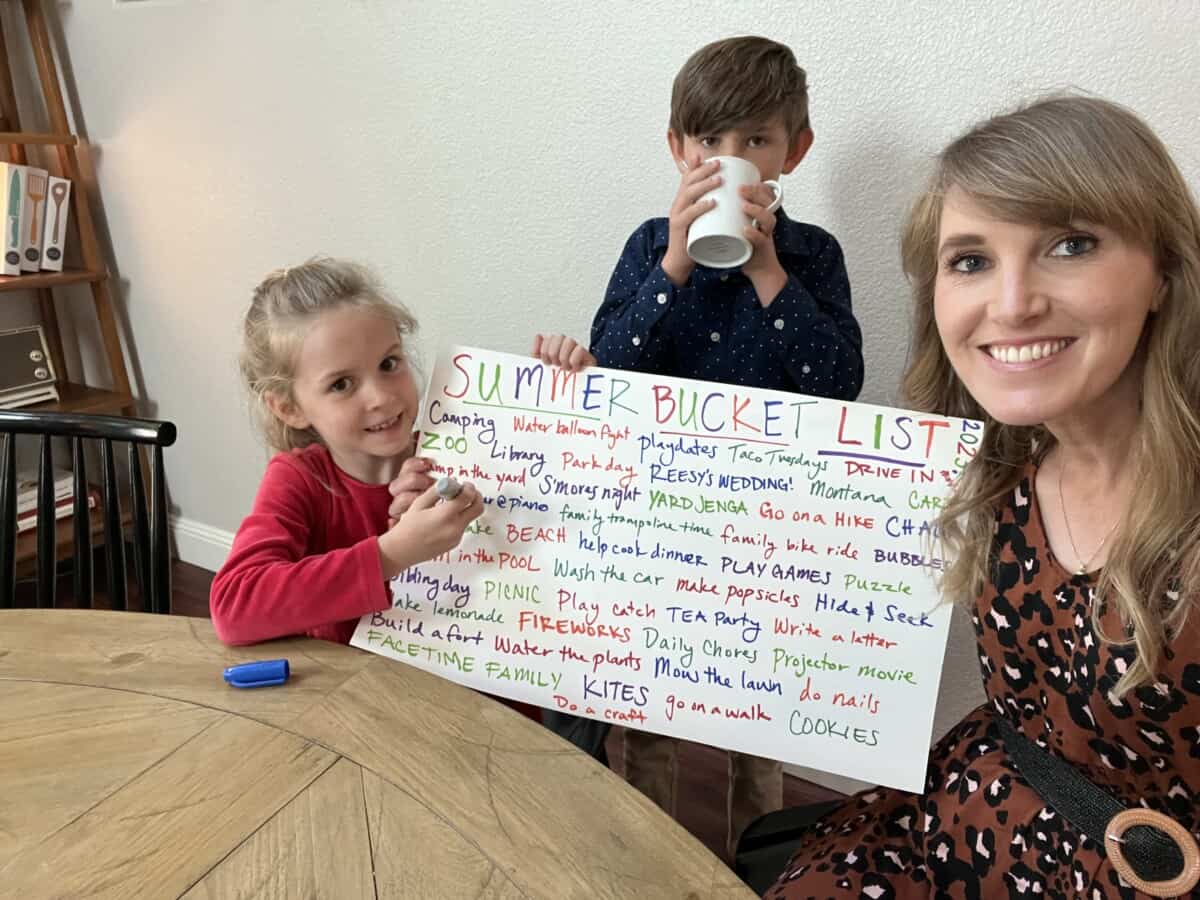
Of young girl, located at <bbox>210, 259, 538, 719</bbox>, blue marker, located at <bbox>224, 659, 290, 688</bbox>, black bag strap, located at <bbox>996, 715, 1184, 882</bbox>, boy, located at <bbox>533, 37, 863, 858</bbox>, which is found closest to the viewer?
black bag strap, located at <bbox>996, 715, 1184, 882</bbox>

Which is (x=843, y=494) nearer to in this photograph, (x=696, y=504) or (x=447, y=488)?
(x=696, y=504)

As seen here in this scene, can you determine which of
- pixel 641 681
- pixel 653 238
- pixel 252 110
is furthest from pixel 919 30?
pixel 252 110

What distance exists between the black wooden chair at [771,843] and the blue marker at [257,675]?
61 centimetres

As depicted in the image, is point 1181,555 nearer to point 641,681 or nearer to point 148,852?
point 641,681

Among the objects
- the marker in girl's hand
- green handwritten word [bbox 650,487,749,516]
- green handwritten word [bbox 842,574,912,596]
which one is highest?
the marker in girl's hand

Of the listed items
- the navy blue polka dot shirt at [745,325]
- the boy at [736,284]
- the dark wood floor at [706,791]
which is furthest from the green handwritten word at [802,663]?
the dark wood floor at [706,791]

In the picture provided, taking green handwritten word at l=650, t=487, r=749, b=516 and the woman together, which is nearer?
the woman

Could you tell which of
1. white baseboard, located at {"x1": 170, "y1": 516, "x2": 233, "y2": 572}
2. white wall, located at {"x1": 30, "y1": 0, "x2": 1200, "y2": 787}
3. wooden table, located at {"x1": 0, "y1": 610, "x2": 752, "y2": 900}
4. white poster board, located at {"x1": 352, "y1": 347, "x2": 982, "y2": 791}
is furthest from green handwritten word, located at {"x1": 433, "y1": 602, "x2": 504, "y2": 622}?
white baseboard, located at {"x1": 170, "y1": 516, "x2": 233, "y2": 572}

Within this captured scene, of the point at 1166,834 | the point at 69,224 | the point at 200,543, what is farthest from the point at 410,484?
the point at 69,224

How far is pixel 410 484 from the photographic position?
1.05 metres

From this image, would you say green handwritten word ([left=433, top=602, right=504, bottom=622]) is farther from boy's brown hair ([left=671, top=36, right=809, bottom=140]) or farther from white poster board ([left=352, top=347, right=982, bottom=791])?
boy's brown hair ([left=671, top=36, right=809, bottom=140])

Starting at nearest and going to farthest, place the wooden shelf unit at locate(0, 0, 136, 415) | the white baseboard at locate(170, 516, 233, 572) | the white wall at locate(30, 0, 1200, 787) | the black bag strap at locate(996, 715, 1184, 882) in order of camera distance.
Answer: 1. the black bag strap at locate(996, 715, 1184, 882)
2. the white wall at locate(30, 0, 1200, 787)
3. the wooden shelf unit at locate(0, 0, 136, 415)
4. the white baseboard at locate(170, 516, 233, 572)

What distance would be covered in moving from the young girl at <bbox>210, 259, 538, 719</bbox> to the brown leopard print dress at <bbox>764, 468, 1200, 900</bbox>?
502 millimetres

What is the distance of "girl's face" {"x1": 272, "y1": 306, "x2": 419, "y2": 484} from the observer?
1117mm
